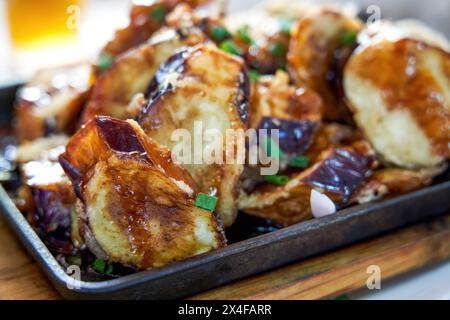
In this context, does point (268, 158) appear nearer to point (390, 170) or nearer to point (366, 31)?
point (390, 170)

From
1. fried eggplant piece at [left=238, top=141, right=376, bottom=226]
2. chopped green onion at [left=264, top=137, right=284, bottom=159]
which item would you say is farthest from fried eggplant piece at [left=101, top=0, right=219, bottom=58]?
fried eggplant piece at [left=238, top=141, right=376, bottom=226]

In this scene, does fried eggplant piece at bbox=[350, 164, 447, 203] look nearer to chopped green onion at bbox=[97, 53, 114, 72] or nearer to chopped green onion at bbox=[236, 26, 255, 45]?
chopped green onion at bbox=[236, 26, 255, 45]

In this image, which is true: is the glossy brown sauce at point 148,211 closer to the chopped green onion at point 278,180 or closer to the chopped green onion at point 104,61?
the chopped green onion at point 278,180

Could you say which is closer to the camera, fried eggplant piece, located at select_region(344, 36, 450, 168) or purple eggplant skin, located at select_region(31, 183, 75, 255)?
purple eggplant skin, located at select_region(31, 183, 75, 255)

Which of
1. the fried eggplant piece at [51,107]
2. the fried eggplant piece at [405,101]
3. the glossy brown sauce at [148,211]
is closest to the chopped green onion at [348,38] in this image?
the fried eggplant piece at [405,101]

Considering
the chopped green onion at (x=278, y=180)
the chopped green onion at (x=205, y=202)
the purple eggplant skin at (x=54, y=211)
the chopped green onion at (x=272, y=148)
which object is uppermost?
the chopped green onion at (x=205, y=202)
